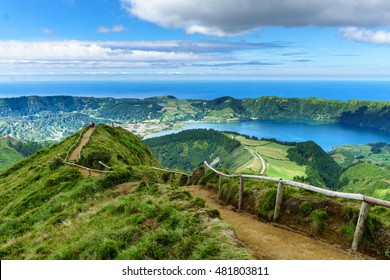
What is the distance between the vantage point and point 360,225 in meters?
9.98

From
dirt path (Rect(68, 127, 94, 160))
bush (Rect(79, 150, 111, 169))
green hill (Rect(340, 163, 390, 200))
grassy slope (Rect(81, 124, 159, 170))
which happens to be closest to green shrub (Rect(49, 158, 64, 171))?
bush (Rect(79, 150, 111, 169))

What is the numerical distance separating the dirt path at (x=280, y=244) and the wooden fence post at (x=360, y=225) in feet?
1.21

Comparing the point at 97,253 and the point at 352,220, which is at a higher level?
the point at 352,220

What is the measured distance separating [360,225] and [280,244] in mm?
2647

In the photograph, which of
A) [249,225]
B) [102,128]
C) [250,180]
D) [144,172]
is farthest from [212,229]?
[102,128]

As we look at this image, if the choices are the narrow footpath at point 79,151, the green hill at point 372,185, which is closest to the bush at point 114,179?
the narrow footpath at point 79,151

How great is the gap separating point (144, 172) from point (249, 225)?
507 inches

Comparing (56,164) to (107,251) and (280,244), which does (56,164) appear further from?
(280,244)

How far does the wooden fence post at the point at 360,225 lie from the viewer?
9828 mm

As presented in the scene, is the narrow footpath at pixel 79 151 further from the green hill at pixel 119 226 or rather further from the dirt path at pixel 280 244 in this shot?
the dirt path at pixel 280 244

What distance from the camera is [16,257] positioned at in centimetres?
1381

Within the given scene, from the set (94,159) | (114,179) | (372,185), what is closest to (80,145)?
(94,159)

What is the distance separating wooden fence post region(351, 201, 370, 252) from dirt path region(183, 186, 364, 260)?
1.21 ft

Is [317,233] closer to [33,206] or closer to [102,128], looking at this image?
[33,206]
